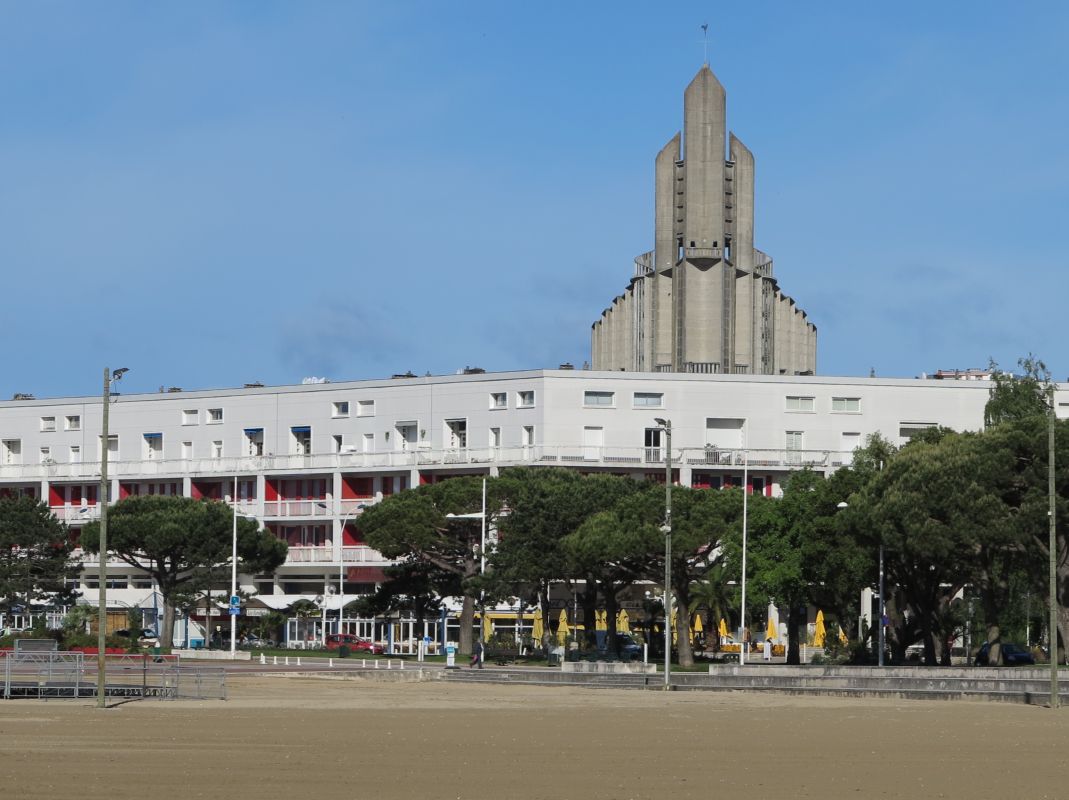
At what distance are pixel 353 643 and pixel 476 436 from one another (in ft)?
53.3

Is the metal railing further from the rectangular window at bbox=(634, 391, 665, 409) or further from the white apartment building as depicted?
the rectangular window at bbox=(634, 391, 665, 409)

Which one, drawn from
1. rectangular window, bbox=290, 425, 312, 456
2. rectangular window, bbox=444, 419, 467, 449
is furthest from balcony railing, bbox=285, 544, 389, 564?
rectangular window, bbox=444, 419, 467, 449

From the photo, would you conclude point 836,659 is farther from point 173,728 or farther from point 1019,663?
point 173,728

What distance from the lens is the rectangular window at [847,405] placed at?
114250 millimetres

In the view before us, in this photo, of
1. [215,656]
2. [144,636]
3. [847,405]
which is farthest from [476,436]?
[215,656]

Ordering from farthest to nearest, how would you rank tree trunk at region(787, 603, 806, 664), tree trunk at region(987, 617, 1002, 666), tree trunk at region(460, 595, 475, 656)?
tree trunk at region(460, 595, 475, 656), tree trunk at region(787, 603, 806, 664), tree trunk at region(987, 617, 1002, 666)

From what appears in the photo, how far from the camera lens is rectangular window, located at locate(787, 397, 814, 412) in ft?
373

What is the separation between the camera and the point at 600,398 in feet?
370

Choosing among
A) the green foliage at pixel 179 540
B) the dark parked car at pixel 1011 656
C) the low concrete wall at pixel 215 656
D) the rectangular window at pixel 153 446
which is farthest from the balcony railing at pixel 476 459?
the dark parked car at pixel 1011 656

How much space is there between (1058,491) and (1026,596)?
103ft

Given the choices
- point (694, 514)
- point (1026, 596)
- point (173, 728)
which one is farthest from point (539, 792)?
point (1026, 596)

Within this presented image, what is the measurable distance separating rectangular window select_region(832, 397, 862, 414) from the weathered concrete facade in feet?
32.4

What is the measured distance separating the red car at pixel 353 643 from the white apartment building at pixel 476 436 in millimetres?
5365

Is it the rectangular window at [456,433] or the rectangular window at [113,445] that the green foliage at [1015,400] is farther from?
the rectangular window at [113,445]
